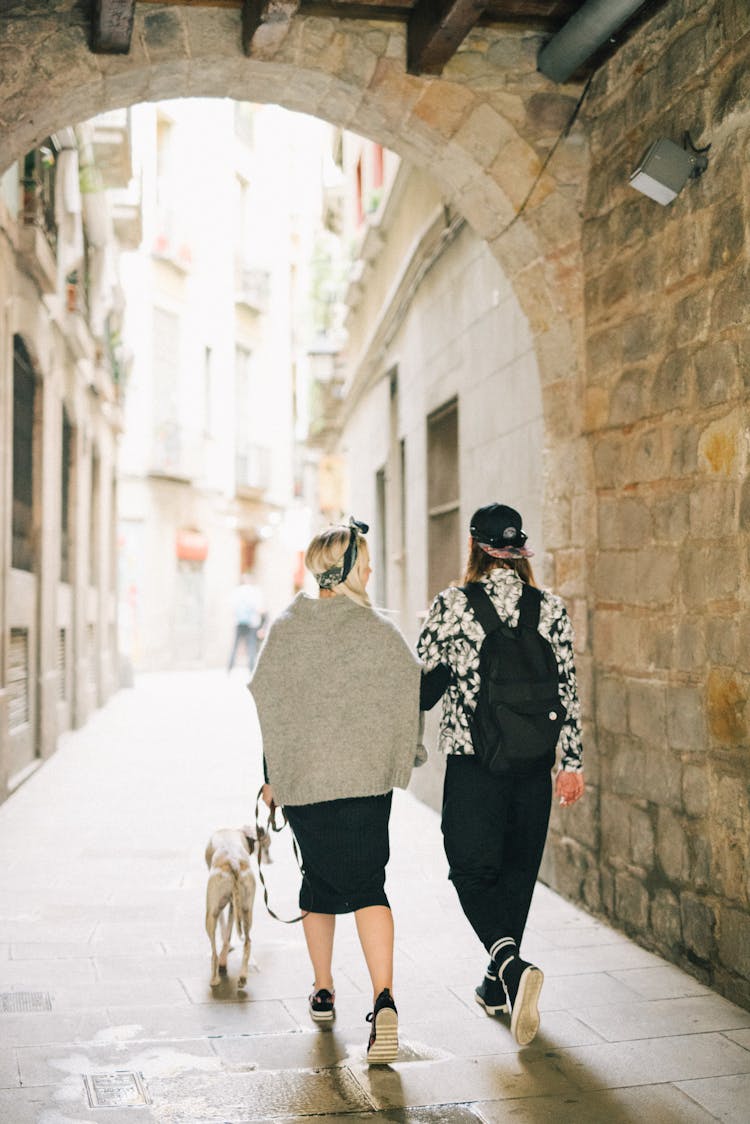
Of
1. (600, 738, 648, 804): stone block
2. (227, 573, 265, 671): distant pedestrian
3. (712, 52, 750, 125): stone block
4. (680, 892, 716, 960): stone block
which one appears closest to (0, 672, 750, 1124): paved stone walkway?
(680, 892, 716, 960): stone block

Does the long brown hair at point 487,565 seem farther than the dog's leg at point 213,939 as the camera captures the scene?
No

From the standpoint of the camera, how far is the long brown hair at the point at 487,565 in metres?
4.38

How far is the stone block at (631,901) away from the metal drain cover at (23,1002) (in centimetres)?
235

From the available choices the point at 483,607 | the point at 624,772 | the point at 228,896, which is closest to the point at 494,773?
the point at 483,607

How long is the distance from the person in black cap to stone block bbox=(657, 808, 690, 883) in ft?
2.71

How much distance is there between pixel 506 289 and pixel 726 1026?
4.47 m

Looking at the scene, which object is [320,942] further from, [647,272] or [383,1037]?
[647,272]

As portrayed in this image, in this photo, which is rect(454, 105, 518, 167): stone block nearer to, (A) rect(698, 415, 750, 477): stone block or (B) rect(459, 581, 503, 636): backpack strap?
(A) rect(698, 415, 750, 477): stone block

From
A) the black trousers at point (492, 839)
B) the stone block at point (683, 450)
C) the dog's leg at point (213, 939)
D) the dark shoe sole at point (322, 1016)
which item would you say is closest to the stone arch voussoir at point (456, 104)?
the stone block at point (683, 450)

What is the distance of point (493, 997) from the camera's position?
173 inches

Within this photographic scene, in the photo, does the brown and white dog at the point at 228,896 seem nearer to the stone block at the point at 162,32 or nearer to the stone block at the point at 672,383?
the stone block at the point at 672,383

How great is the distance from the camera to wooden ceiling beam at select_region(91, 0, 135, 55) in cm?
535

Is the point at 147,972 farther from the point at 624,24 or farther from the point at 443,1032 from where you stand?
the point at 624,24

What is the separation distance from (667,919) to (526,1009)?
1306mm
